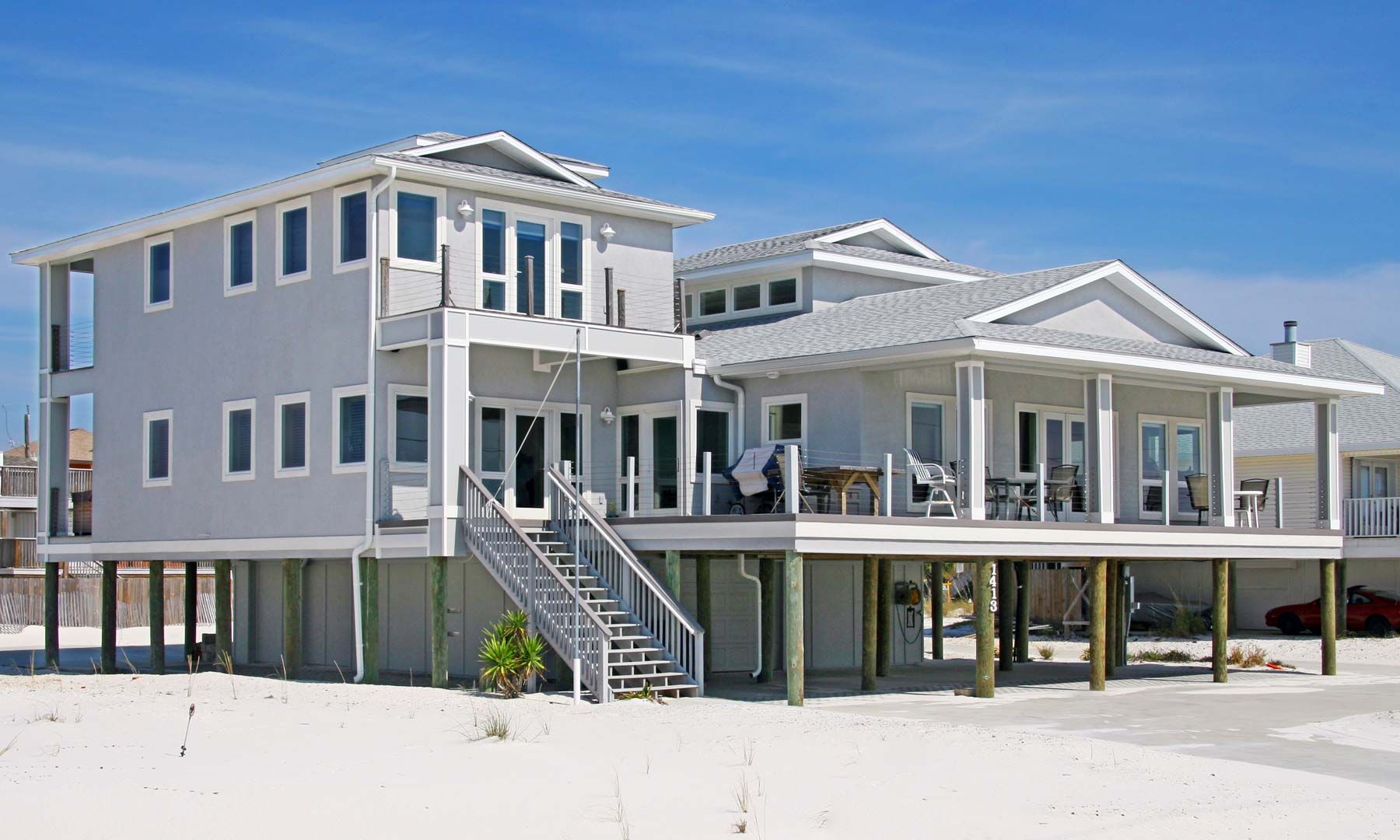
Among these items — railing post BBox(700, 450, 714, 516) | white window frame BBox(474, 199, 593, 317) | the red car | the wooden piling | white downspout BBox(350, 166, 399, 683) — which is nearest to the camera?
the wooden piling

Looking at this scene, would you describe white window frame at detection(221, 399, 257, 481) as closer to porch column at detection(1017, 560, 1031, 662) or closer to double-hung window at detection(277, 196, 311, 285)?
double-hung window at detection(277, 196, 311, 285)

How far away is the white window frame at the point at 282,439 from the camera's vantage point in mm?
26109

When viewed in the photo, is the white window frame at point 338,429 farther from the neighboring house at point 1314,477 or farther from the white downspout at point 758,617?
the neighboring house at point 1314,477

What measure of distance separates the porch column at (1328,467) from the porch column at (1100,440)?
21.7 ft

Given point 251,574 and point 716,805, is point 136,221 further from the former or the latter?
point 716,805

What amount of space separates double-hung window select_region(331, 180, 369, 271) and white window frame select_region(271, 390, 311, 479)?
2222 millimetres

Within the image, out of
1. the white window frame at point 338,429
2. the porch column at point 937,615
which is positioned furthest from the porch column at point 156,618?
the porch column at point 937,615

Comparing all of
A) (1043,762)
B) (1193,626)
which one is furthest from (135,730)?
(1193,626)

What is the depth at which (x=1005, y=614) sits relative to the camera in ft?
107

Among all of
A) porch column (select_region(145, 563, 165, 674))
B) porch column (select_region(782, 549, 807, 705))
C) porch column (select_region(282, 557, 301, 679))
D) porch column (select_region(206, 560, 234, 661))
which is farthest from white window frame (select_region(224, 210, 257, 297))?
porch column (select_region(782, 549, 807, 705))

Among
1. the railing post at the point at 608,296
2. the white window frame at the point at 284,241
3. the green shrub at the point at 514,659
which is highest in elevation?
the white window frame at the point at 284,241

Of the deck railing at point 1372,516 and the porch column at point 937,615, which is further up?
the deck railing at point 1372,516

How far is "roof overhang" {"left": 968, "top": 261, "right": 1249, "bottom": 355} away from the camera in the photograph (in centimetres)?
2736

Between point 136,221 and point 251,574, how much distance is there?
7.41 meters
